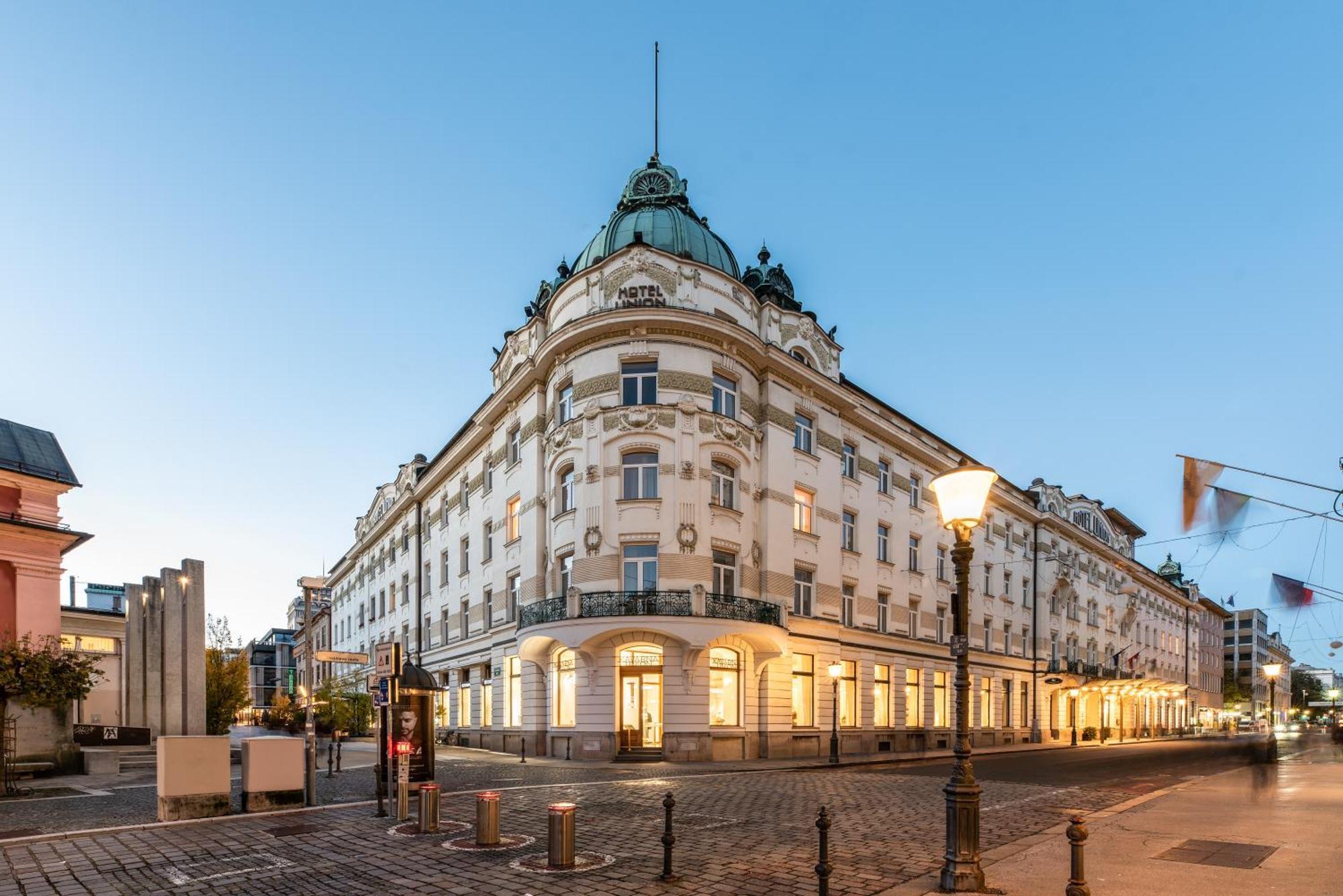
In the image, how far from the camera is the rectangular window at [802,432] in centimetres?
3291

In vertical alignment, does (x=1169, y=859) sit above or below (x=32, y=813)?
above

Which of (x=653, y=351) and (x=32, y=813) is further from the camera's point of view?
(x=653, y=351)

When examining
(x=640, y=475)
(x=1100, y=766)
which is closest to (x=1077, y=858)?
(x=640, y=475)

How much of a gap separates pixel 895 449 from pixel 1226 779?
20318 millimetres

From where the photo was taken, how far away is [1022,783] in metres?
21.2

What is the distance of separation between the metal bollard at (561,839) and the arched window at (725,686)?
1825cm

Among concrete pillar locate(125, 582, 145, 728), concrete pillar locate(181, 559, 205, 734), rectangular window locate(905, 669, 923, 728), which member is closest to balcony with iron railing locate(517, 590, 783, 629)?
concrete pillar locate(181, 559, 205, 734)

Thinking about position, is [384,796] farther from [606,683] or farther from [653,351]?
[653,351]

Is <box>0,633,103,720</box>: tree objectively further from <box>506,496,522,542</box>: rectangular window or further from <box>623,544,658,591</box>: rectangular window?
<box>506,496,522,542</box>: rectangular window

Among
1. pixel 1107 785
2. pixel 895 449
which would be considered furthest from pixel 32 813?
pixel 895 449

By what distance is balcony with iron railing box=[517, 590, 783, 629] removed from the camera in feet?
87.5

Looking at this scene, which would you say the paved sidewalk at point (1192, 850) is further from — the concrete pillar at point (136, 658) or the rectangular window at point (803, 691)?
the concrete pillar at point (136, 658)

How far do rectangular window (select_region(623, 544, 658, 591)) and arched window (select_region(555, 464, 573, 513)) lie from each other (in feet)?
11.0

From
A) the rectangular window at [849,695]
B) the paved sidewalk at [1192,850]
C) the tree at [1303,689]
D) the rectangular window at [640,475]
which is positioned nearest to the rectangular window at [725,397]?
the rectangular window at [640,475]
